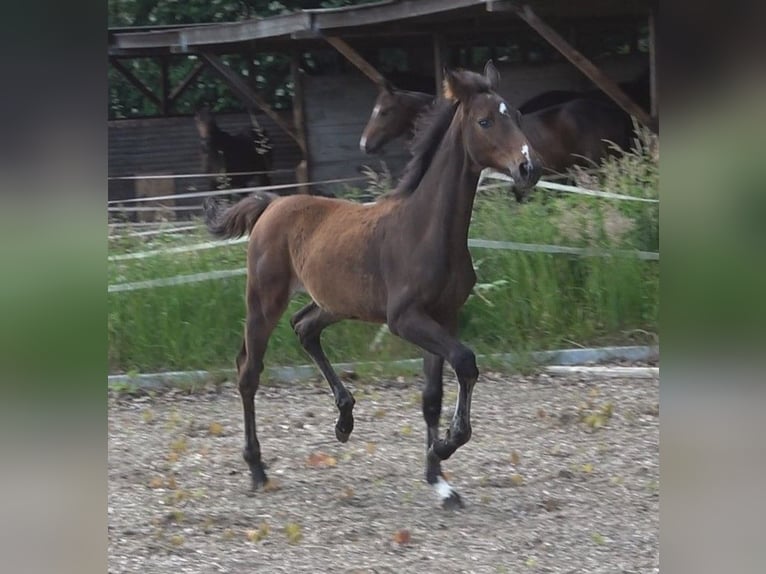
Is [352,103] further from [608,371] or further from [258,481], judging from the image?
[258,481]

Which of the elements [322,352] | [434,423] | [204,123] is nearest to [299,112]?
[204,123]

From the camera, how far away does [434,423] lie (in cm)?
511

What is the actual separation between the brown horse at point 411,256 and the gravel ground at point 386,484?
0.30m

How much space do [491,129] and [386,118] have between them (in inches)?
225

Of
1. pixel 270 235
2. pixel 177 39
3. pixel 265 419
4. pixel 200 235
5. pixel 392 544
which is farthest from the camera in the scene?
pixel 177 39

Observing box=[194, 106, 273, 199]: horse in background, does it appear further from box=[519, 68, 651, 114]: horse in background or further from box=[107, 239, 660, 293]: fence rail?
box=[107, 239, 660, 293]: fence rail

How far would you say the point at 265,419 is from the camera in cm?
675

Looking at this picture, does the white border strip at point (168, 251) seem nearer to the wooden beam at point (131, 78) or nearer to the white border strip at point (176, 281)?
the white border strip at point (176, 281)

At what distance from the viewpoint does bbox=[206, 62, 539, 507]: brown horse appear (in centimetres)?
456

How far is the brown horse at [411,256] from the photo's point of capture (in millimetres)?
4562

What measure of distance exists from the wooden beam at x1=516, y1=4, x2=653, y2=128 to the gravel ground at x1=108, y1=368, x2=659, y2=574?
2969 mm
